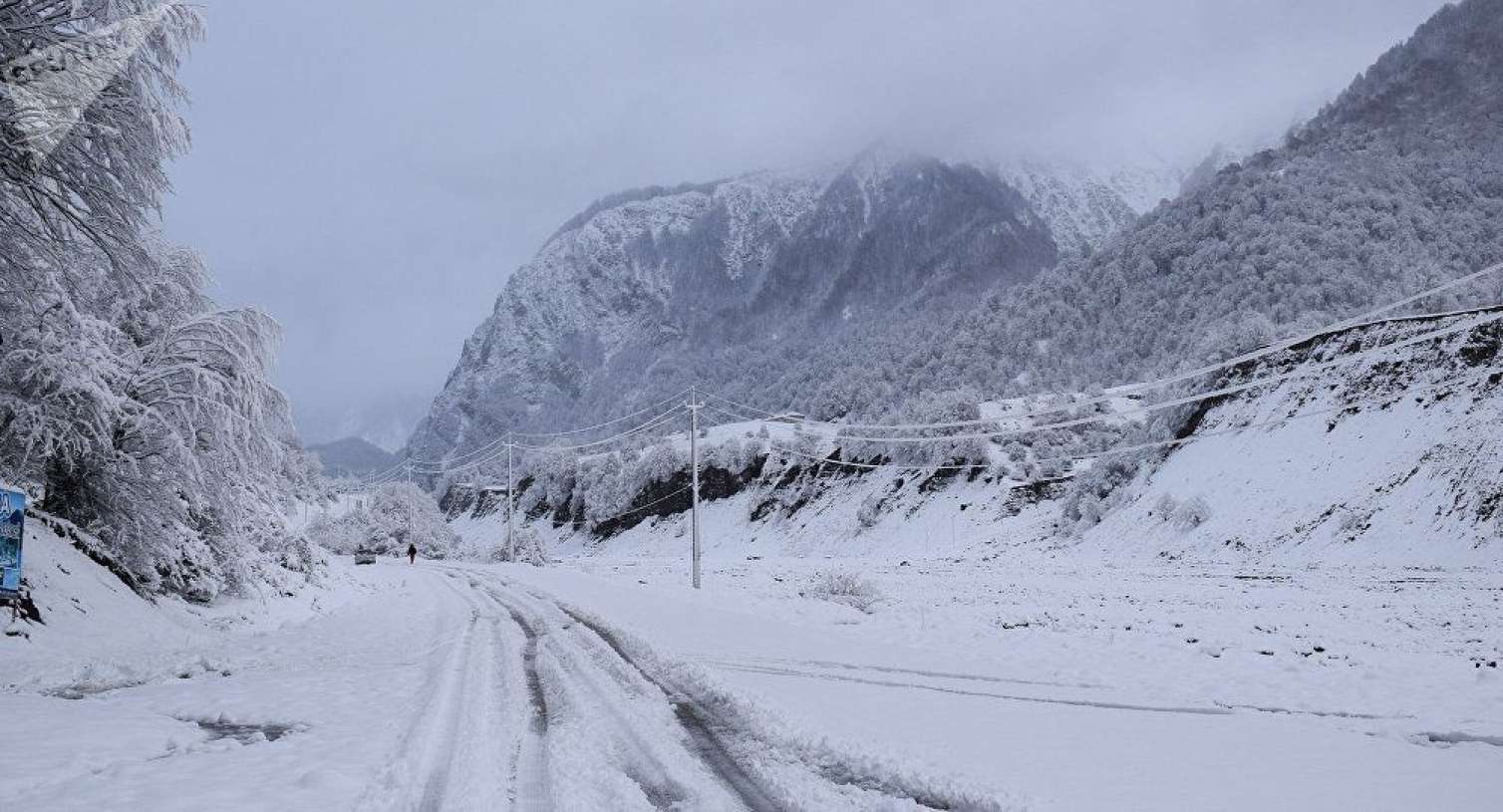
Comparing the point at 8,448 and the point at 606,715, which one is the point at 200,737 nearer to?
the point at 606,715

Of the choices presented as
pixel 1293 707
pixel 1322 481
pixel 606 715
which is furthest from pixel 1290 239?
pixel 606 715

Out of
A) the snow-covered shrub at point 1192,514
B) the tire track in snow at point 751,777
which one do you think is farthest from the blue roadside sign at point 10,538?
the snow-covered shrub at point 1192,514

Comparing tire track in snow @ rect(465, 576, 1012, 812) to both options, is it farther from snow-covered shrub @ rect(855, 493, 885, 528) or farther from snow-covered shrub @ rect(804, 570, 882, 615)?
snow-covered shrub @ rect(855, 493, 885, 528)

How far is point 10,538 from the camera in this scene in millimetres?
9477

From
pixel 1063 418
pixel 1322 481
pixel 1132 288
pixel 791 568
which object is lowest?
pixel 791 568

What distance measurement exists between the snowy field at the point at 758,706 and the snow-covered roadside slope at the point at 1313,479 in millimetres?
11609

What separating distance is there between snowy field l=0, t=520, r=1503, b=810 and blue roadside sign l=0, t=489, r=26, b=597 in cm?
94

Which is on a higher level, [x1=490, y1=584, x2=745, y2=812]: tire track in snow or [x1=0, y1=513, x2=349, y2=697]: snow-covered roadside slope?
[x1=0, y1=513, x2=349, y2=697]: snow-covered roadside slope

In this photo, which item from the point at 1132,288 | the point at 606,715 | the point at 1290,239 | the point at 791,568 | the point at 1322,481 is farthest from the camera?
the point at 1132,288

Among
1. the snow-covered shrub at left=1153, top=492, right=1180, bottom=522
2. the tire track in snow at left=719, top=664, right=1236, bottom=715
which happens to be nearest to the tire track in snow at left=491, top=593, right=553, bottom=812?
the tire track in snow at left=719, top=664, right=1236, bottom=715

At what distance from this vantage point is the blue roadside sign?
9375 mm

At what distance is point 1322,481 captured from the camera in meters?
32.9

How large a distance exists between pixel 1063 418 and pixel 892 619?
45.6m

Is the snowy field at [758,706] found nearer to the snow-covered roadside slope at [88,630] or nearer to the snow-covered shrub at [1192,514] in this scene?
the snow-covered roadside slope at [88,630]
